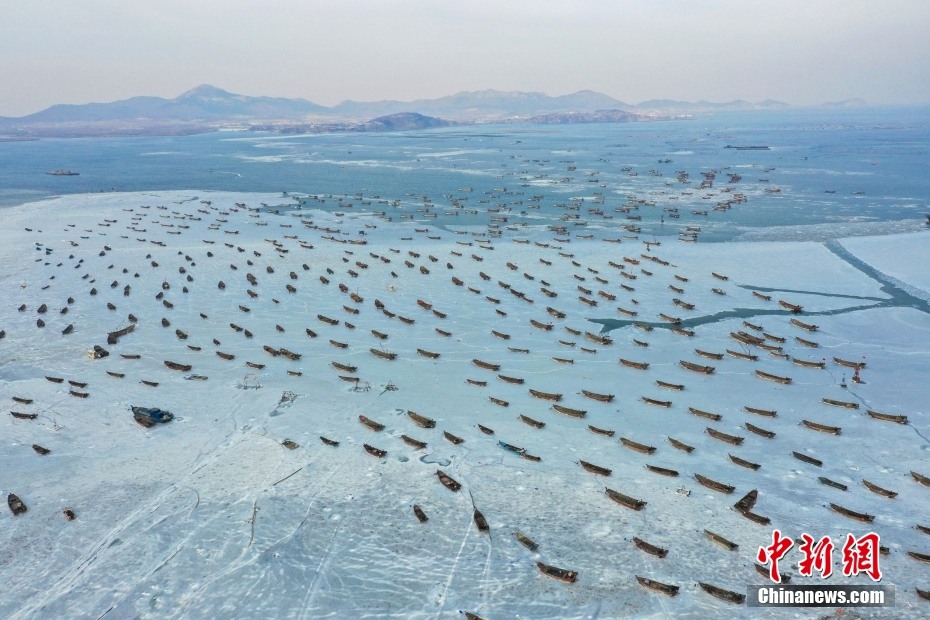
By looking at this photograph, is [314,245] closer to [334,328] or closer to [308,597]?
[334,328]

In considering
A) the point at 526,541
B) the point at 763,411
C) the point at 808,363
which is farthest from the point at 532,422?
the point at 808,363

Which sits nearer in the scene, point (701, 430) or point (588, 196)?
point (701, 430)

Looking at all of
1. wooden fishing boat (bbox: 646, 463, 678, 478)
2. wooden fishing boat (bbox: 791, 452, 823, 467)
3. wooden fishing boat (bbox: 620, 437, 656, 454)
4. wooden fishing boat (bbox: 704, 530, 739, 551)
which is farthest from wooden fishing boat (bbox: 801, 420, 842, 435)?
wooden fishing boat (bbox: 704, 530, 739, 551)

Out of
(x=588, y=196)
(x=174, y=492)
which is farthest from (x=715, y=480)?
(x=588, y=196)

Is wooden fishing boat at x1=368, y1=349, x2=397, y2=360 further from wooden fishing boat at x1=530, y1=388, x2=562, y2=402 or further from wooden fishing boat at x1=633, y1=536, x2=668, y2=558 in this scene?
wooden fishing boat at x1=633, y1=536, x2=668, y2=558

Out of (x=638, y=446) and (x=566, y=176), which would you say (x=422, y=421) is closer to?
(x=638, y=446)

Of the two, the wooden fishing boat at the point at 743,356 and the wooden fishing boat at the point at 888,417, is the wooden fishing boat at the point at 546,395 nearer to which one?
the wooden fishing boat at the point at 743,356

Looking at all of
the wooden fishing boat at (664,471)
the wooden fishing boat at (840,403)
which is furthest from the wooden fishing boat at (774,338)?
the wooden fishing boat at (664,471)
